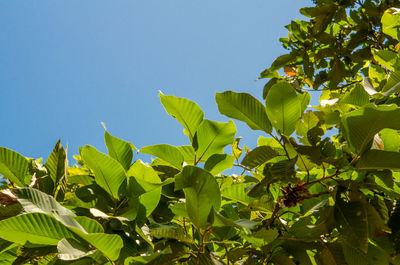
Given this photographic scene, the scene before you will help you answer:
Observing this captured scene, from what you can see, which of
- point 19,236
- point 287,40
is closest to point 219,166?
point 19,236

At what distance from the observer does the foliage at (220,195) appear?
2.34ft

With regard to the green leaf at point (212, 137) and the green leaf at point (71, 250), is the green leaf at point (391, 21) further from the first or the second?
the green leaf at point (71, 250)

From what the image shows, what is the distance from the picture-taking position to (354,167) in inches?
33.5

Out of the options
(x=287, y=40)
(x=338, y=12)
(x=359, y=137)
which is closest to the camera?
(x=359, y=137)

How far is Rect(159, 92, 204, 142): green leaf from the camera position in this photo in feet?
3.18

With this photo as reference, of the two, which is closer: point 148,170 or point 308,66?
point 148,170

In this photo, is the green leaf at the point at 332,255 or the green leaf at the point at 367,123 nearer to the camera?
the green leaf at the point at 367,123

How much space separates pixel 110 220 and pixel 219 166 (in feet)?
1.17

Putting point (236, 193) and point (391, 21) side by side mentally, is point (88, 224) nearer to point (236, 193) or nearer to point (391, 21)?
point (236, 193)

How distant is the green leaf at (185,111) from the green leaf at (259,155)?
0.64 ft

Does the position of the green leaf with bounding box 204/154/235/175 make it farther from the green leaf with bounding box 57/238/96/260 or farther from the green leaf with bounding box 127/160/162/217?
the green leaf with bounding box 57/238/96/260

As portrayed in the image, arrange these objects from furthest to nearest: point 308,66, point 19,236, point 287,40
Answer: point 287,40 < point 308,66 < point 19,236

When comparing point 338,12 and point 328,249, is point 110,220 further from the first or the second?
point 338,12

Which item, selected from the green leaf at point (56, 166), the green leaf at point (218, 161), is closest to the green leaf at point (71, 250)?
the green leaf at point (56, 166)
